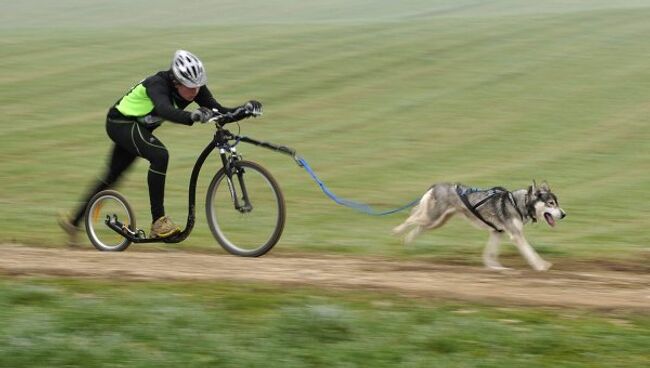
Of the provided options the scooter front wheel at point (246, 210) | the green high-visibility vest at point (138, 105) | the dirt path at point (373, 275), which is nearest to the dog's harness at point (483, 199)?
the dirt path at point (373, 275)

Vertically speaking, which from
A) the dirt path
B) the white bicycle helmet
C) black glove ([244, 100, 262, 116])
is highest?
the white bicycle helmet

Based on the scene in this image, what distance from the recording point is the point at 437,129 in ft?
79.1

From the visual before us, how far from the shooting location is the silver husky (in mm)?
10172

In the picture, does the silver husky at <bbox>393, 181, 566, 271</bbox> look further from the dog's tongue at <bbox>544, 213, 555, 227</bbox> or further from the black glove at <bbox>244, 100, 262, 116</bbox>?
the black glove at <bbox>244, 100, 262, 116</bbox>

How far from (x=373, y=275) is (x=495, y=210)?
172cm

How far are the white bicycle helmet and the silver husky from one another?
2.49 meters

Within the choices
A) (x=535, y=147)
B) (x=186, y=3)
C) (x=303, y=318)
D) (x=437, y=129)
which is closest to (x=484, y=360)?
(x=303, y=318)

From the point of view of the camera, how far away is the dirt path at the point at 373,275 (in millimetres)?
8242

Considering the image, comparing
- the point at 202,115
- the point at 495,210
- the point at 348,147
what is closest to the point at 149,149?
the point at 202,115

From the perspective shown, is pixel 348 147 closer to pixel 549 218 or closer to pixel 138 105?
pixel 138 105

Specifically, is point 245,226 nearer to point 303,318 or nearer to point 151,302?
point 151,302

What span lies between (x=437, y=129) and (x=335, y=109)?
3.45m

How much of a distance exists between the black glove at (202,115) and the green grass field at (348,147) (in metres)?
1.94

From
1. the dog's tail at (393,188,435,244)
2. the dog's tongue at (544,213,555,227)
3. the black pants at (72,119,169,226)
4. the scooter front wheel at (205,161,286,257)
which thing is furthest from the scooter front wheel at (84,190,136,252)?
the dog's tongue at (544,213,555,227)
